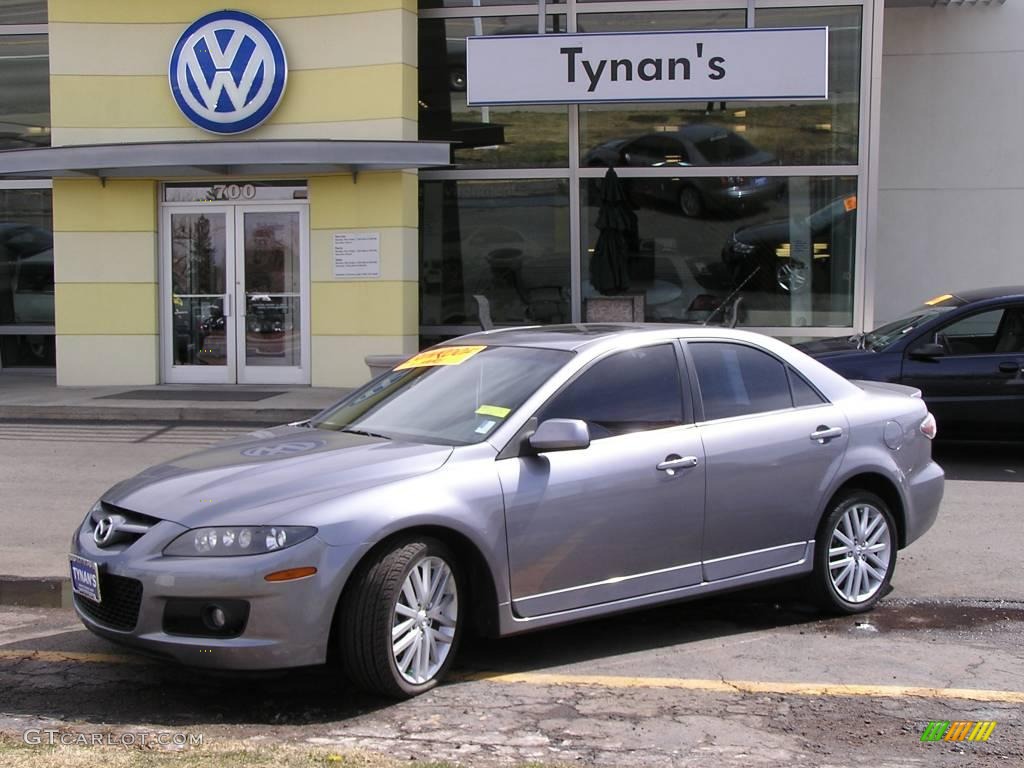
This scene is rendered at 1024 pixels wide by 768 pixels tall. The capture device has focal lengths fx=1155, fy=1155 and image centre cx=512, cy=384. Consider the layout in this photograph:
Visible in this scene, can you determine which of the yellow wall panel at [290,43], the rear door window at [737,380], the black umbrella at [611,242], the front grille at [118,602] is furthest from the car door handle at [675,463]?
the yellow wall panel at [290,43]

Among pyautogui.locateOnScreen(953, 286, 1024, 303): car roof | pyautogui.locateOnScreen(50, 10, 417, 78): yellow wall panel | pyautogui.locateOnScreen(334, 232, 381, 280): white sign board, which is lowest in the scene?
pyautogui.locateOnScreen(953, 286, 1024, 303): car roof

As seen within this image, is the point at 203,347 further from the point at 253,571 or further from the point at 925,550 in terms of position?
the point at 253,571

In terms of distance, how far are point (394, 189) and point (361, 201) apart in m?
0.48

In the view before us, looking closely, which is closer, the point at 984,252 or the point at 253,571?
the point at 253,571

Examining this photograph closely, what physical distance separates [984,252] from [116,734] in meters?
16.1

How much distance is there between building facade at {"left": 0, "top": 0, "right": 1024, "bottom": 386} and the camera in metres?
15.2

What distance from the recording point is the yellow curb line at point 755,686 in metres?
5.00

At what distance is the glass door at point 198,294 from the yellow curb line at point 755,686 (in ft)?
37.3

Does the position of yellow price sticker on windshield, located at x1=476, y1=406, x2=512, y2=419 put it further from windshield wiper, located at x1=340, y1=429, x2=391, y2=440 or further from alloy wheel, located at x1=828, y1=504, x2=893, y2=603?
alloy wheel, located at x1=828, y1=504, x2=893, y2=603

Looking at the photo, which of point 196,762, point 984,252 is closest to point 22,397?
point 196,762

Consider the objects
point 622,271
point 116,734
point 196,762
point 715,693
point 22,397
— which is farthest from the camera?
point 622,271

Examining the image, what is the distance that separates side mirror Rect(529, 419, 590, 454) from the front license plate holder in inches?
75.0

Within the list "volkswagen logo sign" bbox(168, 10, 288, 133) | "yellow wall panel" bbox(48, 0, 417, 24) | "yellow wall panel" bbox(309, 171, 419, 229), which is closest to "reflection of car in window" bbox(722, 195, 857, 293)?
"yellow wall panel" bbox(309, 171, 419, 229)

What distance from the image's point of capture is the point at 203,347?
15844mm
